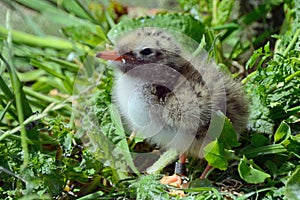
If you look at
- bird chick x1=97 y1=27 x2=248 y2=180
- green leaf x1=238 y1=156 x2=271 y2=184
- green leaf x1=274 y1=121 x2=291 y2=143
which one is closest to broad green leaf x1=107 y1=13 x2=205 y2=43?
bird chick x1=97 y1=27 x2=248 y2=180

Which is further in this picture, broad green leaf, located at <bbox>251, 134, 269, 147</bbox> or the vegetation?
broad green leaf, located at <bbox>251, 134, 269, 147</bbox>

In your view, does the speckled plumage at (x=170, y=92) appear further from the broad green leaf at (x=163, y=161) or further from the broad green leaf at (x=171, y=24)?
the broad green leaf at (x=171, y=24)

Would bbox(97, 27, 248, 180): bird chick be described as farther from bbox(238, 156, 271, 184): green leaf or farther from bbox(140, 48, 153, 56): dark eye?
bbox(238, 156, 271, 184): green leaf

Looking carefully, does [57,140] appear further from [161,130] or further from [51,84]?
[51,84]

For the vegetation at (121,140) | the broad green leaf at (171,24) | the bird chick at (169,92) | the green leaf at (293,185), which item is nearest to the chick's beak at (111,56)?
the bird chick at (169,92)

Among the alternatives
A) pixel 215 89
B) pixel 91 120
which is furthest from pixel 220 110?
pixel 91 120

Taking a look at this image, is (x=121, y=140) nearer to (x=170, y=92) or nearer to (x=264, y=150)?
(x=170, y=92)
